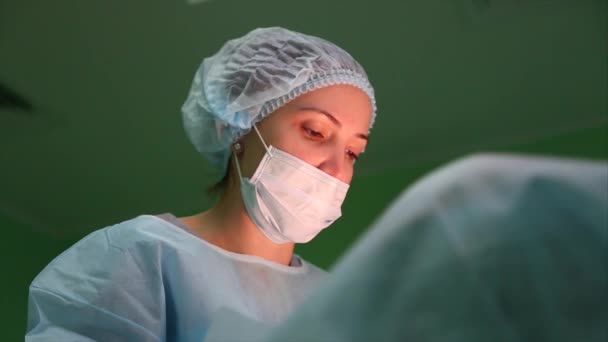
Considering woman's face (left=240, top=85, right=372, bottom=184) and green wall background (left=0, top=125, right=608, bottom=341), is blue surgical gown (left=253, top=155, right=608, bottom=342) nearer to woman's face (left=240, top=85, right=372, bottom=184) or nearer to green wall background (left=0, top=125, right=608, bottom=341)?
woman's face (left=240, top=85, right=372, bottom=184)

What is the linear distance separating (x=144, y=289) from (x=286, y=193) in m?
0.33

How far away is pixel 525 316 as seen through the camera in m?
0.53

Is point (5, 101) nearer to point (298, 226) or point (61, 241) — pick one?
point (61, 241)

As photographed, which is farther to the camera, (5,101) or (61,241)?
A: (61,241)

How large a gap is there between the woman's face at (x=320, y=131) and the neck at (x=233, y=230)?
0.07 m

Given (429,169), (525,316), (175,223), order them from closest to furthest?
(525,316) → (175,223) → (429,169)

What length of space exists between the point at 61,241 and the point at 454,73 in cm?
184

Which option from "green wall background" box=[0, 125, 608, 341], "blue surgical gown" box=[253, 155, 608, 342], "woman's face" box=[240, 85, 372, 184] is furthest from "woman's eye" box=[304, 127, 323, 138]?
"green wall background" box=[0, 125, 608, 341]

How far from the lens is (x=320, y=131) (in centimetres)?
142

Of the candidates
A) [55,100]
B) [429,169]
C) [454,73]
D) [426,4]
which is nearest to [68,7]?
[55,100]

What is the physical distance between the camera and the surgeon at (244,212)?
1216 millimetres

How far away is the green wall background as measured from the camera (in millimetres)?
2619

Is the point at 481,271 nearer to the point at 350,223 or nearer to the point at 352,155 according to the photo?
the point at 352,155

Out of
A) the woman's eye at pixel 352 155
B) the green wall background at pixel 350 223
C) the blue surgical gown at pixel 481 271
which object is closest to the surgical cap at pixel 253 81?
the woman's eye at pixel 352 155
